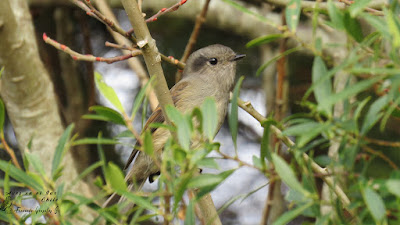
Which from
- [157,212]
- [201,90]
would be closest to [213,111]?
[157,212]

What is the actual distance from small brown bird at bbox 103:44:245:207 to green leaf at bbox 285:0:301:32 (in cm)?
253

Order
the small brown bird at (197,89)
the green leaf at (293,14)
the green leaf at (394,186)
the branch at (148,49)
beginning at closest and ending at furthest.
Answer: the green leaf at (394,186), the green leaf at (293,14), the branch at (148,49), the small brown bird at (197,89)

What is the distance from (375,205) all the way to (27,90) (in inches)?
141

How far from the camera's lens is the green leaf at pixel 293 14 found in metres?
1.67

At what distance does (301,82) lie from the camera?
5.99m

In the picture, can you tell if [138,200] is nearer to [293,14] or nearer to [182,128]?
[182,128]

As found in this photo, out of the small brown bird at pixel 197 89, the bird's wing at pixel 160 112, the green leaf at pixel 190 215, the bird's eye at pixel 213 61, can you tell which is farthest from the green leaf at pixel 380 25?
the bird's eye at pixel 213 61

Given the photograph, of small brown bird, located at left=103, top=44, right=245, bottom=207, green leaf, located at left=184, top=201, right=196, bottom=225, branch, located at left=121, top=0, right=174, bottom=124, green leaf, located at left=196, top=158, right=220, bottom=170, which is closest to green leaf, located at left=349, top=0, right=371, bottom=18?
green leaf, located at left=196, top=158, right=220, bottom=170

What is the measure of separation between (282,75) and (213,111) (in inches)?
116

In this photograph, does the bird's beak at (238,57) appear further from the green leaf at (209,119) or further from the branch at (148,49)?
the green leaf at (209,119)

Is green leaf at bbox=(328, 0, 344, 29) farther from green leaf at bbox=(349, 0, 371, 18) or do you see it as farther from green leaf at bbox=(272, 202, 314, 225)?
green leaf at bbox=(272, 202, 314, 225)

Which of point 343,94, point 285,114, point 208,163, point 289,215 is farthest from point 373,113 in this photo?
point 285,114

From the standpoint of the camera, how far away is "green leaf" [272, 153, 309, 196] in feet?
5.08

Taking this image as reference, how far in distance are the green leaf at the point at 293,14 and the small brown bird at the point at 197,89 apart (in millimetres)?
2527
